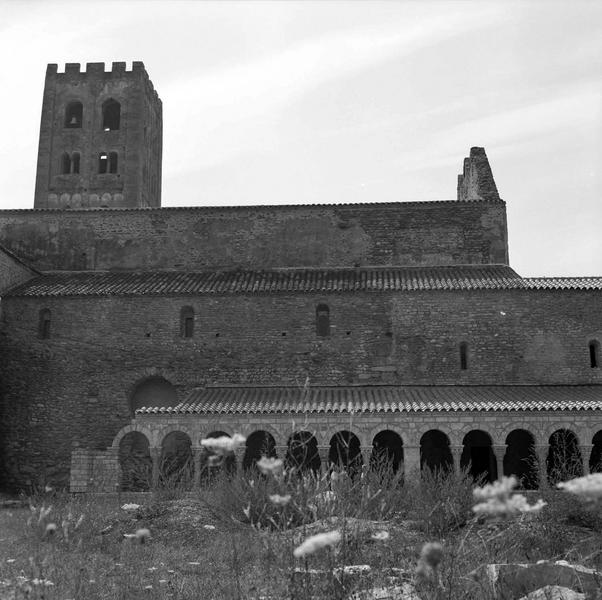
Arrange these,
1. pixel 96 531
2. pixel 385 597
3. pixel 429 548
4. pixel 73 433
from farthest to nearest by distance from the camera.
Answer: pixel 73 433, pixel 96 531, pixel 385 597, pixel 429 548

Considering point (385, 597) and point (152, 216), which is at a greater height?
point (152, 216)

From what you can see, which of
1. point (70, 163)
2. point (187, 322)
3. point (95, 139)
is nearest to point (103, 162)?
point (95, 139)

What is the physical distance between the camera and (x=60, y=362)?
22.8 metres

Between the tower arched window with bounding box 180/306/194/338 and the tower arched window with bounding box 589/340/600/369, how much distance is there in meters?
11.6

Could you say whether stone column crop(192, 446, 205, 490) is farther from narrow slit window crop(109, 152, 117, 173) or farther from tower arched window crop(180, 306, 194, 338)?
narrow slit window crop(109, 152, 117, 173)

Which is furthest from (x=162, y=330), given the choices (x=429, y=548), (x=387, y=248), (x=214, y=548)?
(x=429, y=548)

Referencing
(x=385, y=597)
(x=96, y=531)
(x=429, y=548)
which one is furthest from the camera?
(x=96, y=531)

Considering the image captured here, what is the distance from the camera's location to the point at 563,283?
75.2 feet

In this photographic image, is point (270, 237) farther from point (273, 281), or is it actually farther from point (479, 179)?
point (479, 179)

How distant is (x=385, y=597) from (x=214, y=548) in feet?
15.7

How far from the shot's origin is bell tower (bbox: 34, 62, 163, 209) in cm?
3441

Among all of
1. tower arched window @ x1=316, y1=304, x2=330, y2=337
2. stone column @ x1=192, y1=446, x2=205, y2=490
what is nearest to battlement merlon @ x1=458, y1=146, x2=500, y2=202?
tower arched window @ x1=316, y1=304, x2=330, y2=337

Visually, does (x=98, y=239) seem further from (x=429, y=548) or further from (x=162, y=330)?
(x=429, y=548)

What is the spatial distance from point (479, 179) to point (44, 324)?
15277mm
